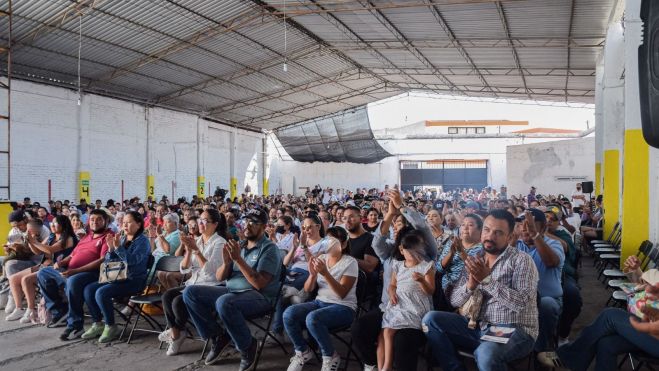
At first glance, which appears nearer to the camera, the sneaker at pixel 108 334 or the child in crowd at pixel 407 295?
the child in crowd at pixel 407 295

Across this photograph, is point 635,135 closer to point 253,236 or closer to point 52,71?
point 253,236

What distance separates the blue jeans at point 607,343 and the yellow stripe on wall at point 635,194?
4.23 m

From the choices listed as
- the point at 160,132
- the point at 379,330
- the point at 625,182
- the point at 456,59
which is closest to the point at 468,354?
the point at 379,330

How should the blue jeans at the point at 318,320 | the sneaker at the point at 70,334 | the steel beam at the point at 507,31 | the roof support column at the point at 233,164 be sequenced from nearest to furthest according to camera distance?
the blue jeans at the point at 318,320 < the sneaker at the point at 70,334 < the steel beam at the point at 507,31 < the roof support column at the point at 233,164

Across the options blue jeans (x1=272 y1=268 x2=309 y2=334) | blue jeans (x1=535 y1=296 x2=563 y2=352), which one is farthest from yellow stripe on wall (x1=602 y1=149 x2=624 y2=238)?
blue jeans (x1=272 y1=268 x2=309 y2=334)

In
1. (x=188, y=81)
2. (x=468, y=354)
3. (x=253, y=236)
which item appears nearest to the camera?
(x=468, y=354)

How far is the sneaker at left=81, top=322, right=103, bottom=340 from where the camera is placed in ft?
15.4

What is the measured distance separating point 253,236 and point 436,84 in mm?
16461

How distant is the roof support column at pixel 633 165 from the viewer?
21.3 ft

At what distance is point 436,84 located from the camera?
19.3 m

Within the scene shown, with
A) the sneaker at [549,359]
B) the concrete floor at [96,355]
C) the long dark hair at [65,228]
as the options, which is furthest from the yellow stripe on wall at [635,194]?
the long dark hair at [65,228]

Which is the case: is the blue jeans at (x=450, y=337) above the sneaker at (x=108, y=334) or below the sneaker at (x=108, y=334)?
above

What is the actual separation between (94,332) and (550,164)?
60.6 feet

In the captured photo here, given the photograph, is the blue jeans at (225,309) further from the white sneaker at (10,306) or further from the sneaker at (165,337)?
the white sneaker at (10,306)
